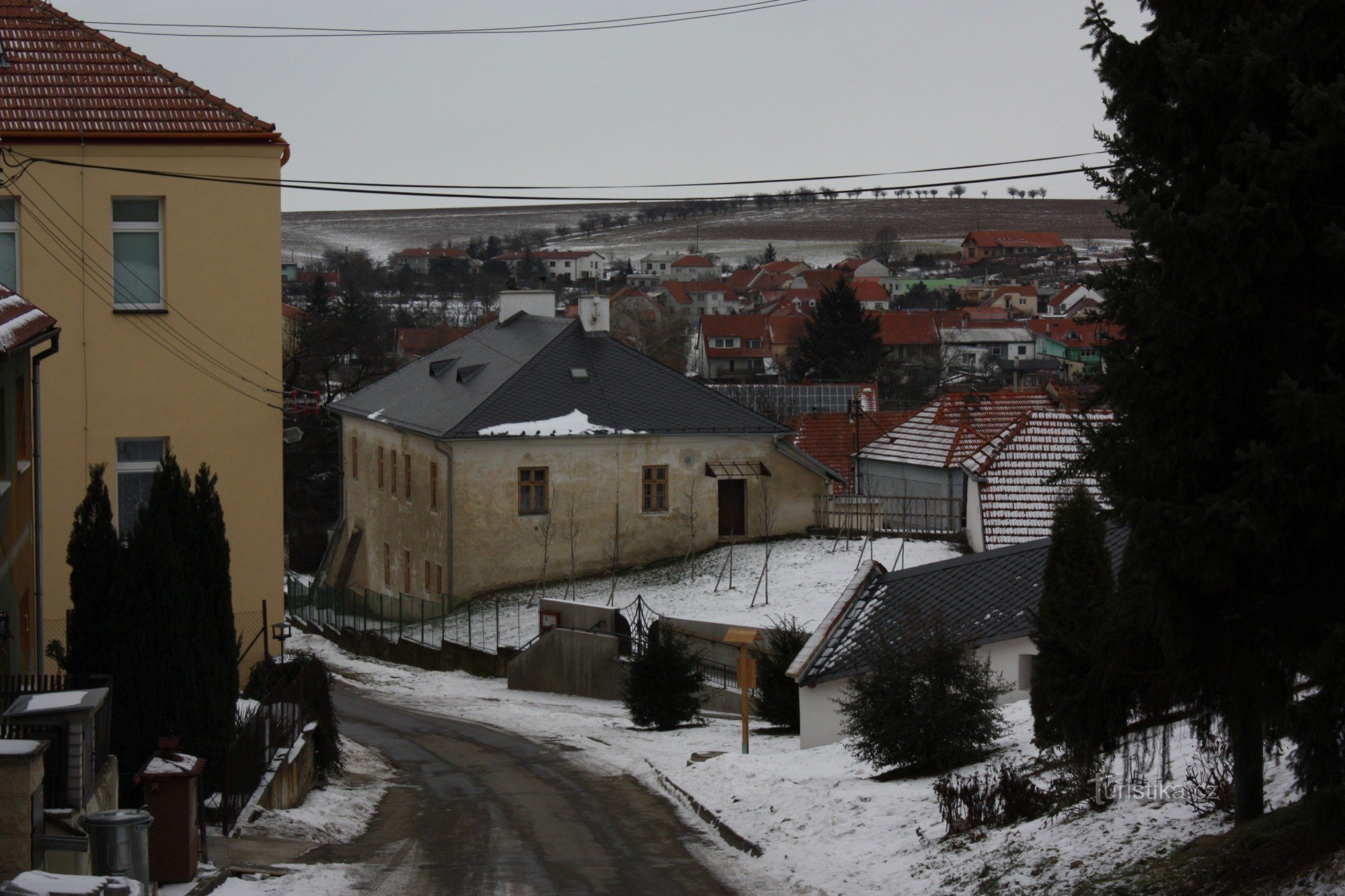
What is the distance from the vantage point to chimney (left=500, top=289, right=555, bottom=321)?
155 ft

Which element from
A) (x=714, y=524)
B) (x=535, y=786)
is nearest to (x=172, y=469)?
(x=535, y=786)

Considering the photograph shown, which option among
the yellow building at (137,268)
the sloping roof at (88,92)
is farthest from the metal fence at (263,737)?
the sloping roof at (88,92)

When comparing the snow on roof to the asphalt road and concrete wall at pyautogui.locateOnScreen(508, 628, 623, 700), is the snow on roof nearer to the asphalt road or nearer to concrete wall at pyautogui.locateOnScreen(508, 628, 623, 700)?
concrete wall at pyautogui.locateOnScreen(508, 628, 623, 700)

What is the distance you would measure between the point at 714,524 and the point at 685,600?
6380 mm

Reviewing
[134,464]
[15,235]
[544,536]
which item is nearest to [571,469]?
[544,536]

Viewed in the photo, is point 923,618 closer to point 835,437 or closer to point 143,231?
point 143,231

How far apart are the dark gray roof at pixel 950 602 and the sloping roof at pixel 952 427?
54.4 ft

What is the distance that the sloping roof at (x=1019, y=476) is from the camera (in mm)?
32781

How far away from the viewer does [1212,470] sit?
795cm

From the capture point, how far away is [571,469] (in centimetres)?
3812

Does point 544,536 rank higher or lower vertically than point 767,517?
A: lower

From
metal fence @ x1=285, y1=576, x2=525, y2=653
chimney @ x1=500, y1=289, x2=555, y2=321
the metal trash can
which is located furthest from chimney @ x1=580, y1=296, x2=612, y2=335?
the metal trash can

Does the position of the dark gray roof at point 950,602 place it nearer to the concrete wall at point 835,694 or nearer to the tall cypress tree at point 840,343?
the concrete wall at point 835,694

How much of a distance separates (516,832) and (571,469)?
2347 centimetres
